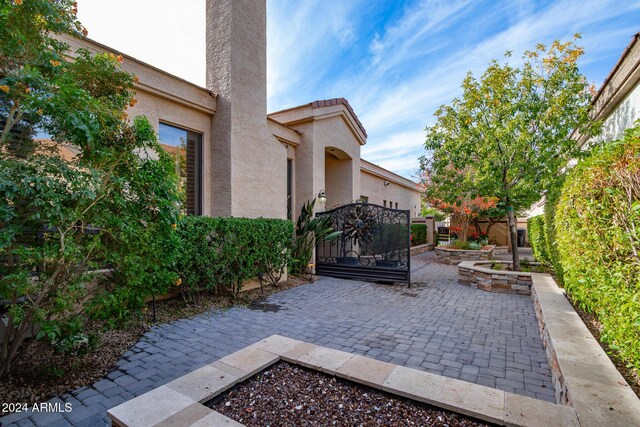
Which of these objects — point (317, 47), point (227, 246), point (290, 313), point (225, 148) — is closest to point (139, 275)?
point (227, 246)

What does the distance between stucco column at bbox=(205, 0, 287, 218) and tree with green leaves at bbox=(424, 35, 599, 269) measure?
16.7 ft

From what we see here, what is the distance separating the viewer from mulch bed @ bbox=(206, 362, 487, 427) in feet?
6.88

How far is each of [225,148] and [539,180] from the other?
755 cm

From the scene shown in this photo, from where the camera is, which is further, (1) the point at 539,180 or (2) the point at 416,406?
(1) the point at 539,180

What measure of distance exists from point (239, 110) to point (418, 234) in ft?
44.2

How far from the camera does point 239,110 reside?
7.26 metres

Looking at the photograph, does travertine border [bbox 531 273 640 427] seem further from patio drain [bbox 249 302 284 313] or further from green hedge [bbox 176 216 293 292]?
green hedge [bbox 176 216 293 292]

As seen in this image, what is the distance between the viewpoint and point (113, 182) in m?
3.11

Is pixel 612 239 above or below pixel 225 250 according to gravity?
above

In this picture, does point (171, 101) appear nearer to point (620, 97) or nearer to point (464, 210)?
point (620, 97)

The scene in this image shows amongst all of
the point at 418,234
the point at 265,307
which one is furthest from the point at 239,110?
the point at 418,234

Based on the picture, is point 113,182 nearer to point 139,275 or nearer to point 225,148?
point 139,275

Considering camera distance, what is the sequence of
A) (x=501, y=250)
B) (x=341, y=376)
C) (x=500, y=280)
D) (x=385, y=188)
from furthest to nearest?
(x=385, y=188) < (x=501, y=250) < (x=500, y=280) < (x=341, y=376)

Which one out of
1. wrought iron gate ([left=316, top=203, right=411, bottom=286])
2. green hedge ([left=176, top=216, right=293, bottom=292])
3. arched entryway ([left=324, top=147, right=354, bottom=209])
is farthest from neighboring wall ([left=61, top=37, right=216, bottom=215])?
arched entryway ([left=324, top=147, right=354, bottom=209])
